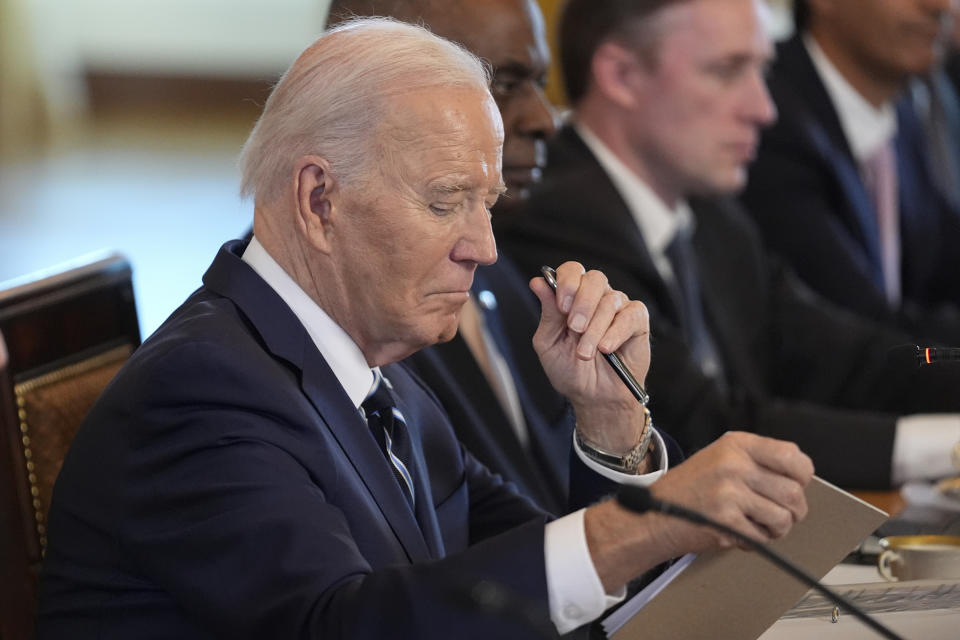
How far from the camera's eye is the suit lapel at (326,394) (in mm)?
1283

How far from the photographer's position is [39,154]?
7.87 metres

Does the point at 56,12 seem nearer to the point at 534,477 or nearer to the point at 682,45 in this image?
the point at 682,45

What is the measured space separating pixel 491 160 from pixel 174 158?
6.37m

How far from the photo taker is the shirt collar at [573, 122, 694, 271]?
260 centimetres

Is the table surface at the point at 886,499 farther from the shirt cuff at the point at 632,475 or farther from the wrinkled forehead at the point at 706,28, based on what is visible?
the wrinkled forehead at the point at 706,28

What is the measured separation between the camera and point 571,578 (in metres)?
1.10

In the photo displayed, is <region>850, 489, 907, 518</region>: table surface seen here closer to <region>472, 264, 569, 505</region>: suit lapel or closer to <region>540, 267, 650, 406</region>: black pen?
<region>472, 264, 569, 505</region>: suit lapel

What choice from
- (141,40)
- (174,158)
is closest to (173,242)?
(174,158)

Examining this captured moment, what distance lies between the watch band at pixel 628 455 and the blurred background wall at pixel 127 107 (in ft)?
14.4

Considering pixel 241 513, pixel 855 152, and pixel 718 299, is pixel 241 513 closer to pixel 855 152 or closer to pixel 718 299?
pixel 718 299

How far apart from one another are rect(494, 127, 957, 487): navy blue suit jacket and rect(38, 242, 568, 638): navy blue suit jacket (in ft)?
1.63

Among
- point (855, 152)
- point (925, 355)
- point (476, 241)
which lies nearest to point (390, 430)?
point (476, 241)

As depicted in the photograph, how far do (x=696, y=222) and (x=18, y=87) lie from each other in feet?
20.7

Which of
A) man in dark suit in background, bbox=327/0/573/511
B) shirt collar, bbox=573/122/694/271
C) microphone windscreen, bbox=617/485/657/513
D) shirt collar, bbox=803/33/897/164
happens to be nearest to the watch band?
man in dark suit in background, bbox=327/0/573/511
